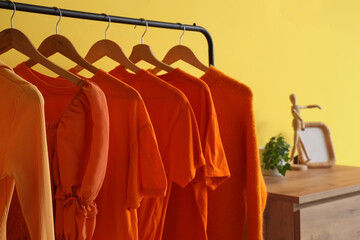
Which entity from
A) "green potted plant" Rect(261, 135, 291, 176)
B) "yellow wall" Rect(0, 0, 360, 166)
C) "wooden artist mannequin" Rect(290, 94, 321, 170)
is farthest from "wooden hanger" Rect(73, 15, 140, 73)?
"wooden artist mannequin" Rect(290, 94, 321, 170)

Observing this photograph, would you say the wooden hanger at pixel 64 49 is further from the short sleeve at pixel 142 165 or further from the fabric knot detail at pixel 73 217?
the fabric knot detail at pixel 73 217

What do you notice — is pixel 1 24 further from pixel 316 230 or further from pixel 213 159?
pixel 316 230

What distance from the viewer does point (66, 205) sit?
977 millimetres

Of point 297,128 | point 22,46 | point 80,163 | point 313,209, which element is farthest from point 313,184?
point 22,46

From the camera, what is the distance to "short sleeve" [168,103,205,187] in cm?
113

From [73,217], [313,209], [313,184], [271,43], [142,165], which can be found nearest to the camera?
[73,217]

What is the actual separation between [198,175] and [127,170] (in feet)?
0.69

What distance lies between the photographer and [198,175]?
120 cm

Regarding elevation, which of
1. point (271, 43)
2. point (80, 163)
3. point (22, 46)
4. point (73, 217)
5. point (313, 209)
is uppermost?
point (271, 43)

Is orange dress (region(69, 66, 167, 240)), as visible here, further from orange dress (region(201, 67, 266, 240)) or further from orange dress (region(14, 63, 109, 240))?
orange dress (region(201, 67, 266, 240))

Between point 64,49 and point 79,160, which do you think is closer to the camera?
point 79,160

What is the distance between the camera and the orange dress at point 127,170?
3.47 feet

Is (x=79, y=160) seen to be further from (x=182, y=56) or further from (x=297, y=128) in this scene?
(x=297, y=128)

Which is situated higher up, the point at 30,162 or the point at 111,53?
the point at 111,53
